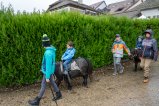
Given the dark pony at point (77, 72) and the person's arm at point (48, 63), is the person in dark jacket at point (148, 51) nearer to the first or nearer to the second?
the dark pony at point (77, 72)

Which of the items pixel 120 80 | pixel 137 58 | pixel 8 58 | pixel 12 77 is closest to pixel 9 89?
pixel 12 77

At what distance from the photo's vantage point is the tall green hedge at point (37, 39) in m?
8.56

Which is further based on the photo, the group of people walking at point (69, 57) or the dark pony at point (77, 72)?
the dark pony at point (77, 72)

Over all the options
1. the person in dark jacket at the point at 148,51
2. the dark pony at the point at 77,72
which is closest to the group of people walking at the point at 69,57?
the person in dark jacket at the point at 148,51

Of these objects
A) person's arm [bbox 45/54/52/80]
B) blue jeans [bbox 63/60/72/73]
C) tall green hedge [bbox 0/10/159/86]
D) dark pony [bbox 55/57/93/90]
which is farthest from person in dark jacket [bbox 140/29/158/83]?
person's arm [bbox 45/54/52/80]

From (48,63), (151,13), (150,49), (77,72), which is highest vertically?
(151,13)

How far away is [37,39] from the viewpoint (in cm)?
916

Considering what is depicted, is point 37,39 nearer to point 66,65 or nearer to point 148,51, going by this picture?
point 66,65

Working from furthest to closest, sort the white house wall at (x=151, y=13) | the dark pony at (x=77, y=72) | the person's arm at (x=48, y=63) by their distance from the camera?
the white house wall at (x=151, y=13)
the dark pony at (x=77, y=72)
the person's arm at (x=48, y=63)

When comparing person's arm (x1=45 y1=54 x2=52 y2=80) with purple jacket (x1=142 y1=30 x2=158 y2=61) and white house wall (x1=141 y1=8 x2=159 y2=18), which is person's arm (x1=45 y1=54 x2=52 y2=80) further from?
white house wall (x1=141 y1=8 x2=159 y2=18)

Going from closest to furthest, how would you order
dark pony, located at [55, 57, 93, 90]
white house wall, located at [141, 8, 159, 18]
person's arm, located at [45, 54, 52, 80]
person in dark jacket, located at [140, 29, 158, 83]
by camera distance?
person's arm, located at [45, 54, 52, 80] → dark pony, located at [55, 57, 93, 90] → person in dark jacket, located at [140, 29, 158, 83] → white house wall, located at [141, 8, 159, 18]

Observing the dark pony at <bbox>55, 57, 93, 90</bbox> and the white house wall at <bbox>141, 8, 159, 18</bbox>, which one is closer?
the dark pony at <bbox>55, 57, 93, 90</bbox>

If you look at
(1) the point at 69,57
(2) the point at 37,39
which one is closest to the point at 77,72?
(1) the point at 69,57

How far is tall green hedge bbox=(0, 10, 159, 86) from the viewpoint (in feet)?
28.1
